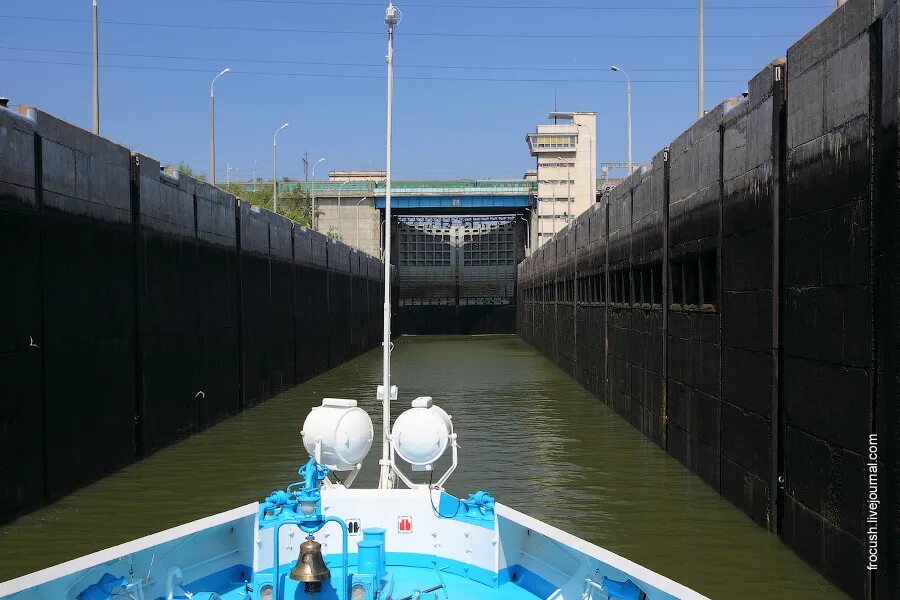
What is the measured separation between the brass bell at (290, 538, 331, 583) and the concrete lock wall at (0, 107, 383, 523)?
7077mm

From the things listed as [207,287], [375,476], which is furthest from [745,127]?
[207,287]

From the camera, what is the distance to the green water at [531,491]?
1180 cm

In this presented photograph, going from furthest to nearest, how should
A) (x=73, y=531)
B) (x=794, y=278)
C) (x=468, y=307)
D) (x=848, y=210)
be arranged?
(x=468, y=307) → (x=73, y=531) → (x=794, y=278) → (x=848, y=210)

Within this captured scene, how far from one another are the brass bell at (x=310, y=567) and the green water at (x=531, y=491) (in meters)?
5.03

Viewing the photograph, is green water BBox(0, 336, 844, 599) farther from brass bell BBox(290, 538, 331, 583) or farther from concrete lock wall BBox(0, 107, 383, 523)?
brass bell BBox(290, 538, 331, 583)

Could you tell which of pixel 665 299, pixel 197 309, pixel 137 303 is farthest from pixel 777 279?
pixel 197 309

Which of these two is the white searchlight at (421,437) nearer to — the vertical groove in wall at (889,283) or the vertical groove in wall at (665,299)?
the vertical groove in wall at (889,283)

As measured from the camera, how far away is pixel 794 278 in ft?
37.0

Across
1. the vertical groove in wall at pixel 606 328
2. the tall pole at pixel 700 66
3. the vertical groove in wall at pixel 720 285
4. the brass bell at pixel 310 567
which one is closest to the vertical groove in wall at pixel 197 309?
the vertical groove in wall at pixel 606 328

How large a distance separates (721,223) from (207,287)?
13.7 meters

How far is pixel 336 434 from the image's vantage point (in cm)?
1028

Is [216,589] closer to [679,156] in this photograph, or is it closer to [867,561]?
[867,561]

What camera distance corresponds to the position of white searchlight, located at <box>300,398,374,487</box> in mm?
10320

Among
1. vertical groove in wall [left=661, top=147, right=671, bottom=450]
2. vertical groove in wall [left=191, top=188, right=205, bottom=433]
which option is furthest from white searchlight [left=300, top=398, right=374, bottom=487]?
vertical groove in wall [left=191, top=188, right=205, bottom=433]
